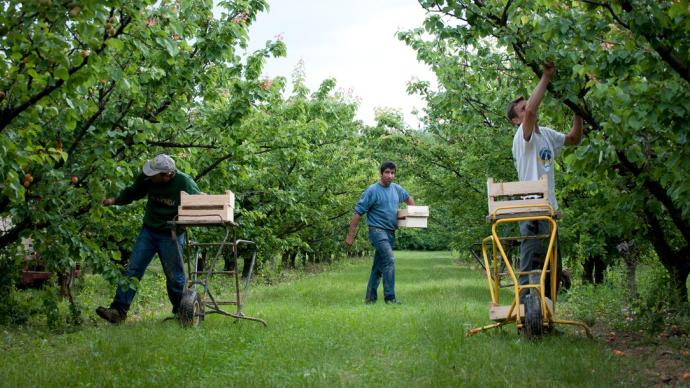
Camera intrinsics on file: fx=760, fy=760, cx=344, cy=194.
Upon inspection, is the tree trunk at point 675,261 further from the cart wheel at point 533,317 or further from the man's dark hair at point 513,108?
the cart wheel at point 533,317

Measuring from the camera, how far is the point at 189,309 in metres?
7.76

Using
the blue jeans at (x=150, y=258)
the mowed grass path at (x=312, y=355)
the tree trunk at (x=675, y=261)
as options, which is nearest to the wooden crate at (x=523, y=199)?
the mowed grass path at (x=312, y=355)

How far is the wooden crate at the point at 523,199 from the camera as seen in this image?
6477 mm

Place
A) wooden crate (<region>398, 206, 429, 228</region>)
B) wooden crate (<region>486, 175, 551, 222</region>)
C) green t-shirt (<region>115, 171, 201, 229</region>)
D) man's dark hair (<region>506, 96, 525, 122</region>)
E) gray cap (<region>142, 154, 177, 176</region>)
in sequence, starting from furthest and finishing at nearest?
1. wooden crate (<region>398, 206, 429, 228</region>)
2. green t-shirt (<region>115, 171, 201, 229</region>)
3. gray cap (<region>142, 154, 177, 176</region>)
4. man's dark hair (<region>506, 96, 525, 122</region>)
5. wooden crate (<region>486, 175, 551, 222</region>)

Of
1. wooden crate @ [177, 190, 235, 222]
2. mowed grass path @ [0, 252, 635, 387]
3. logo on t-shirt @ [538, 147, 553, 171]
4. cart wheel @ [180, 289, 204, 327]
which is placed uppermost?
logo on t-shirt @ [538, 147, 553, 171]

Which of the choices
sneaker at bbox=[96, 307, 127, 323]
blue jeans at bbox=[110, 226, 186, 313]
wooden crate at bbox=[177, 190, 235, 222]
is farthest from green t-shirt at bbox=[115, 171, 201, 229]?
sneaker at bbox=[96, 307, 127, 323]

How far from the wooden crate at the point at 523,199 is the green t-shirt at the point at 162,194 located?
360cm

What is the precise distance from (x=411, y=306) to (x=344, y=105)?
1827 centimetres

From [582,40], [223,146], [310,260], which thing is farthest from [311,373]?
[310,260]

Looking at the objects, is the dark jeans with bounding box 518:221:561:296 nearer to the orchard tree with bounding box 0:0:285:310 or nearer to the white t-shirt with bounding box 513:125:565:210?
the white t-shirt with bounding box 513:125:565:210

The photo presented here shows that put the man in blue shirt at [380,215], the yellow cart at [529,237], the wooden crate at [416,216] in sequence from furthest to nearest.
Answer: the man in blue shirt at [380,215] → the wooden crate at [416,216] → the yellow cart at [529,237]

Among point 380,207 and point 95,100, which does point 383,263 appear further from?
point 95,100

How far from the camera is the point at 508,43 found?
669 cm

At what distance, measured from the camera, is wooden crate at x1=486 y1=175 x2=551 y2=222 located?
6.48 metres
